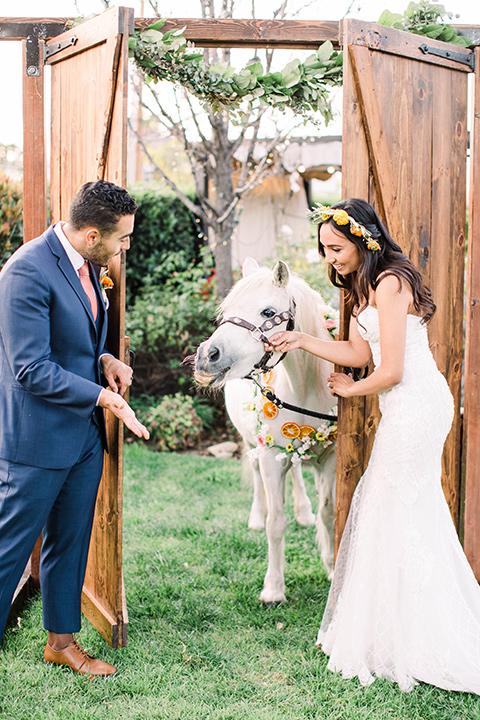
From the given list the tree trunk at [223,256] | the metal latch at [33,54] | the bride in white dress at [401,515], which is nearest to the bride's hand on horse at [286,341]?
the bride in white dress at [401,515]

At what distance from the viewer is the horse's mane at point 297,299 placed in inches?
127

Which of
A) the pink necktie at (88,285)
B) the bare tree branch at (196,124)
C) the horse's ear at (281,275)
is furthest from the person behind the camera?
the bare tree branch at (196,124)

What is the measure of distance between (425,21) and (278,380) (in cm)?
217

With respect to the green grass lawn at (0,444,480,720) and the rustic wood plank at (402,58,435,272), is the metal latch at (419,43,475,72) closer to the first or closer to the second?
the rustic wood plank at (402,58,435,272)

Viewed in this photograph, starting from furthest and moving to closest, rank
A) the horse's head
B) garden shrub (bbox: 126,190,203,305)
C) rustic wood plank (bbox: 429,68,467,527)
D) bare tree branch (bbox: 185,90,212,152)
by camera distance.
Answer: garden shrub (bbox: 126,190,203,305) → bare tree branch (bbox: 185,90,212,152) → rustic wood plank (bbox: 429,68,467,527) → the horse's head

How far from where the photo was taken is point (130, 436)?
7.93 m

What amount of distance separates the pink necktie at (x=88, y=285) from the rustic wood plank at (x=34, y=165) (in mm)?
992

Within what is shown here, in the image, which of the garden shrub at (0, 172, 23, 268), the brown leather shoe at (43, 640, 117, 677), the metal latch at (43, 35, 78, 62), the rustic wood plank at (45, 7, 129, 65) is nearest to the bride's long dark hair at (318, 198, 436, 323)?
the rustic wood plank at (45, 7, 129, 65)

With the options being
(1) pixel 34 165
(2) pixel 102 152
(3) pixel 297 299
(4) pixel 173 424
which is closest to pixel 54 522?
(3) pixel 297 299

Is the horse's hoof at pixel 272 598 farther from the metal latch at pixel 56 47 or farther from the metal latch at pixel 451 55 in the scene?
the metal latch at pixel 56 47

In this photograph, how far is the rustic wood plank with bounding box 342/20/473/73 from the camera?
9.97 ft

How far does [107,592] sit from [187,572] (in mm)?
988

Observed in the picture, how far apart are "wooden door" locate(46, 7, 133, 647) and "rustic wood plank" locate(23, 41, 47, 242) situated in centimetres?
8

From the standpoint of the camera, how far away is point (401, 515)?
9.30 feet
